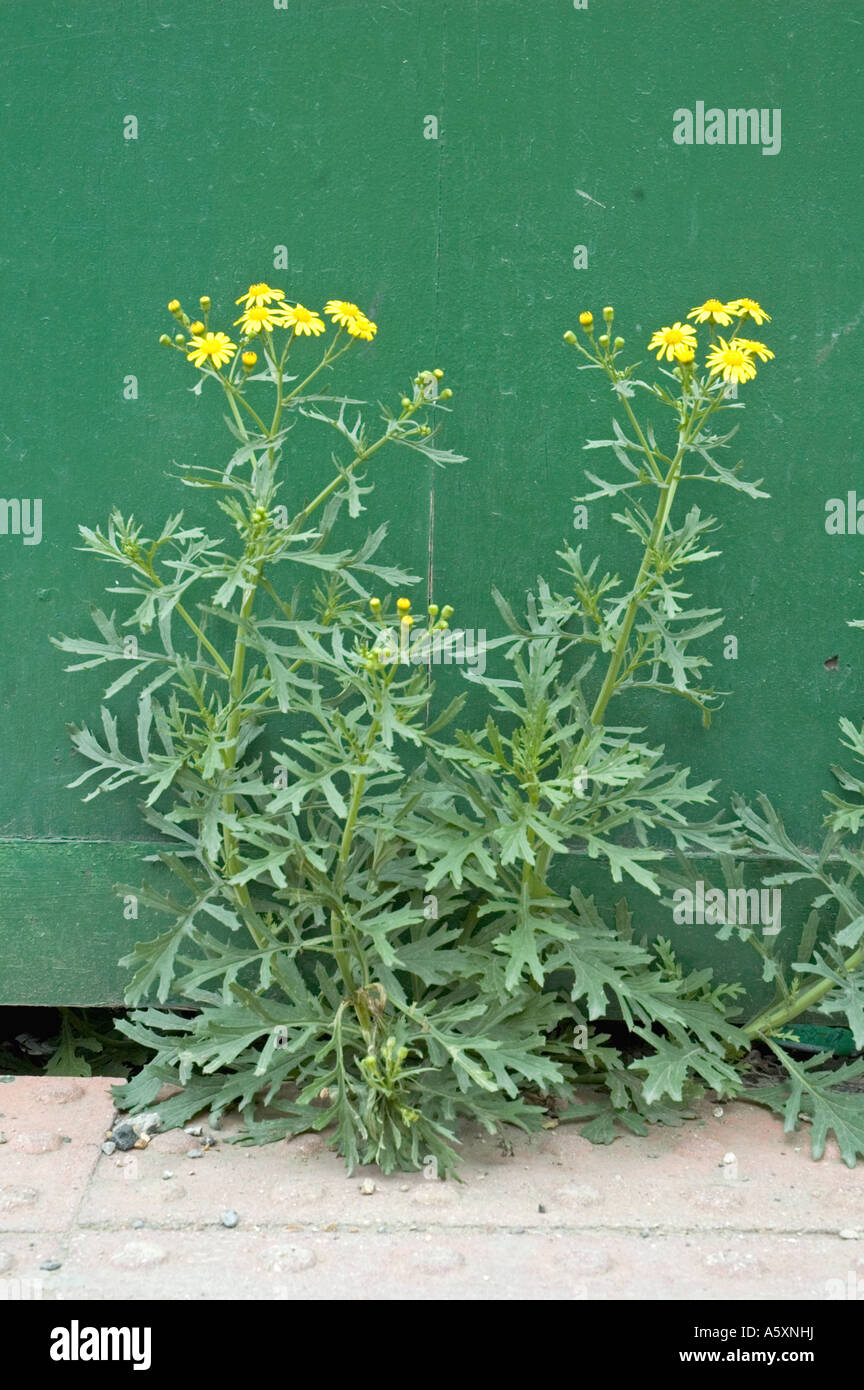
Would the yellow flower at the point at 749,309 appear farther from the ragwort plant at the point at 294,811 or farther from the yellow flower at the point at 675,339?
the ragwort plant at the point at 294,811

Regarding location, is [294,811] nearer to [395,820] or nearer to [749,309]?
[395,820]

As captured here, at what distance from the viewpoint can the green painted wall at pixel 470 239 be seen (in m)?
3.49

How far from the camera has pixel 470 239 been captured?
3.53m

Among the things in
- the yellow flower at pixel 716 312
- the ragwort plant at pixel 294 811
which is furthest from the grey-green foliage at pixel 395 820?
the yellow flower at pixel 716 312

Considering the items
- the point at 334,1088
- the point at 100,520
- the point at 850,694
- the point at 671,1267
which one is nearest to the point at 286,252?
the point at 100,520

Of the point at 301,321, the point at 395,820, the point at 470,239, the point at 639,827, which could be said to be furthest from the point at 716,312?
the point at 395,820

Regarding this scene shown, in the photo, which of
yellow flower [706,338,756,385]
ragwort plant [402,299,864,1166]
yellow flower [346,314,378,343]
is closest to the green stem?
ragwort plant [402,299,864,1166]

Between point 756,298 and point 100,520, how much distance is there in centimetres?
183

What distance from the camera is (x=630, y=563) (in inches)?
141

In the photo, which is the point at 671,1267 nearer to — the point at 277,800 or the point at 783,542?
the point at 277,800

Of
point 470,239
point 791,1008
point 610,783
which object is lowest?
point 791,1008

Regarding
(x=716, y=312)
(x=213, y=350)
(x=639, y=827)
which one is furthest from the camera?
(x=639, y=827)

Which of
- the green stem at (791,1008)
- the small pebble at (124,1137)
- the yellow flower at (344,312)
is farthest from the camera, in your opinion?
the green stem at (791,1008)

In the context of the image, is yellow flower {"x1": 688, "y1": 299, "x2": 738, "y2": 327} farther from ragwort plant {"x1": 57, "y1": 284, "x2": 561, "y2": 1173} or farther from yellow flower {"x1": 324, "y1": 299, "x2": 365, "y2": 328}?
yellow flower {"x1": 324, "y1": 299, "x2": 365, "y2": 328}
